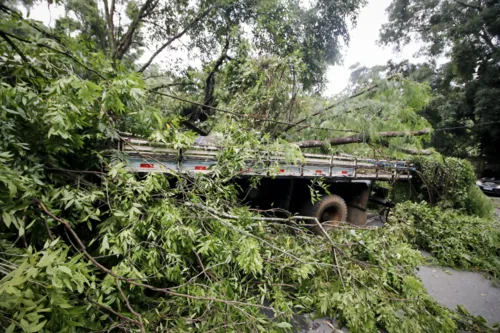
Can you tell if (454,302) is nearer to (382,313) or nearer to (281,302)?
(382,313)

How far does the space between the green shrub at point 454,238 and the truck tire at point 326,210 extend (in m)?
0.93

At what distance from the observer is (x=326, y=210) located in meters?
4.48

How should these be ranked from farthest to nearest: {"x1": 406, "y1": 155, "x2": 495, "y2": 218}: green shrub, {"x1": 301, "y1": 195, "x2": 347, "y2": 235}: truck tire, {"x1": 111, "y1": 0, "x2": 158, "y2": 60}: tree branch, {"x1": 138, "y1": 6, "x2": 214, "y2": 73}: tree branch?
{"x1": 138, "y1": 6, "x2": 214, "y2": 73}: tree branch < {"x1": 111, "y1": 0, "x2": 158, "y2": 60}: tree branch < {"x1": 406, "y1": 155, "x2": 495, "y2": 218}: green shrub < {"x1": 301, "y1": 195, "x2": 347, "y2": 235}: truck tire

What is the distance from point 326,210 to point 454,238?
2312mm

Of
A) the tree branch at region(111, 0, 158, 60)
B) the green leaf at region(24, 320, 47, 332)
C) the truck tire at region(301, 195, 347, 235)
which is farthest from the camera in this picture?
the tree branch at region(111, 0, 158, 60)

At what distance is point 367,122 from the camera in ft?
13.7

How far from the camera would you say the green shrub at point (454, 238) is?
3.87m

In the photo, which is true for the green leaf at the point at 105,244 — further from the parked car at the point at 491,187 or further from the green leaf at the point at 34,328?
the parked car at the point at 491,187

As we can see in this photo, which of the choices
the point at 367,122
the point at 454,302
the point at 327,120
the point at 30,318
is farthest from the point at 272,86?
the point at 30,318

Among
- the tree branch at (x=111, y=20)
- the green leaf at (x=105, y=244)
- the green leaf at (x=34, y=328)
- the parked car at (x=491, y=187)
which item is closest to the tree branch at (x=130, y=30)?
the tree branch at (x=111, y=20)

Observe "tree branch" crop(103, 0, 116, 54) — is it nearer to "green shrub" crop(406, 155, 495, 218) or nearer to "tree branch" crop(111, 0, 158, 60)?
"tree branch" crop(111, 0, 158, 60)

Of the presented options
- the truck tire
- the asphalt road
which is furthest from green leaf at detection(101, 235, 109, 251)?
the truck tire

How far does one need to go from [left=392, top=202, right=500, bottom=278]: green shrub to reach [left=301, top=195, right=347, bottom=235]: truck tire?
0.93 metres

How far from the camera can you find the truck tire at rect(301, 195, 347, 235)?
4.07 meters
